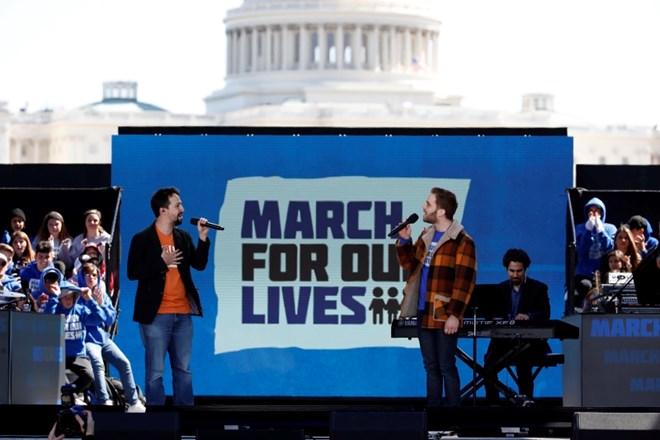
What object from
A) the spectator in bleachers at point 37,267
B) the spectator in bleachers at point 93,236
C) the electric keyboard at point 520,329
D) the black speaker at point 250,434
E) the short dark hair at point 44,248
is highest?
the spectator in bleachers at point 93,236

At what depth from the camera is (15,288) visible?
18.8 m

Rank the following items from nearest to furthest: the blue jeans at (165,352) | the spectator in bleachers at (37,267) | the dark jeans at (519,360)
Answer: the blue jeans at (165,352) < the dark jeans at (519,360) < the spectator in bleachers at (37,267)

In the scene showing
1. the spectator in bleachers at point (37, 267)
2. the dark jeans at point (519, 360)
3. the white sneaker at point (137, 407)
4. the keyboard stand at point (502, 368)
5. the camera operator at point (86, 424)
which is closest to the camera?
the camera operator at point (86, 424)

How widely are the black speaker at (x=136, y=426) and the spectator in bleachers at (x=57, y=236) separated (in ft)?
16.7

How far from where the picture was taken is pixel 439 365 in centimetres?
1672

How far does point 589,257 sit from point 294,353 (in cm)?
275

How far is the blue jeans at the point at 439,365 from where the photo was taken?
16.6 m

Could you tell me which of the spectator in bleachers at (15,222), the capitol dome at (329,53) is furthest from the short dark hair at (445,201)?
the capitol dome at (329,53)

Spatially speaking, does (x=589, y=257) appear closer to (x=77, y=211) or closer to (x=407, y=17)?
(x=77, y=211)

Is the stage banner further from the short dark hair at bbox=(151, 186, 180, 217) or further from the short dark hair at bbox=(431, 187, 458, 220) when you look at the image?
the short dark hair at bbox=(431, 187, 458, 220)

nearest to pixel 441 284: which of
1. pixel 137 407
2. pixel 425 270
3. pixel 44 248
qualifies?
pixel 425 270

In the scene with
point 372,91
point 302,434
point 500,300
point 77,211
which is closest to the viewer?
point 302,434

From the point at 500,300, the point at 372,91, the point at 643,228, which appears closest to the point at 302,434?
the point at 500,300

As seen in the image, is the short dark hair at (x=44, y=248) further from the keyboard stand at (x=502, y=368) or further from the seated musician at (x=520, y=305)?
the seated musician at (x=520, y=305)
